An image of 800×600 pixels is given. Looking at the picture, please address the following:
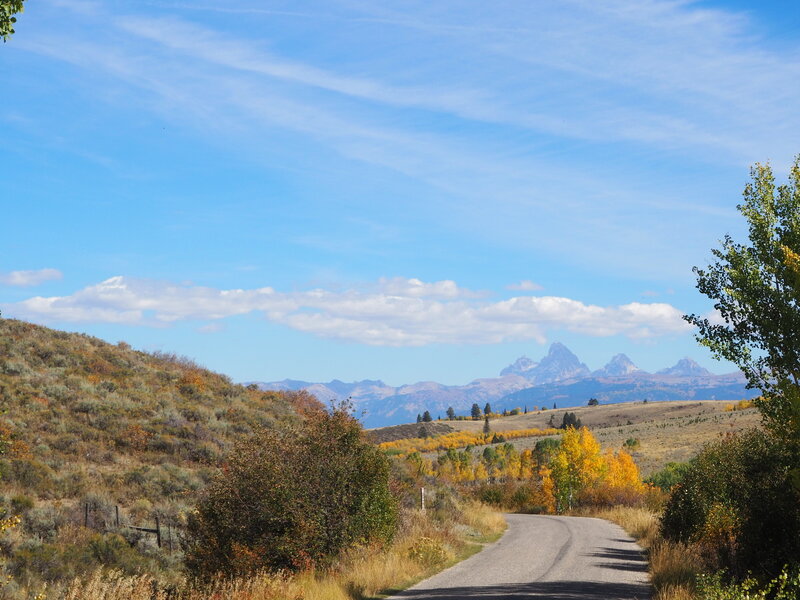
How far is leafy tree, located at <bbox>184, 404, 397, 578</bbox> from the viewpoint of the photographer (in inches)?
695

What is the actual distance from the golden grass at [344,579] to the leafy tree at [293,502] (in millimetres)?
573

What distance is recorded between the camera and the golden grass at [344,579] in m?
13.4

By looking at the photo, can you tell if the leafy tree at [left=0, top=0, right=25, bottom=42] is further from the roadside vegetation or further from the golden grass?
the golden grass

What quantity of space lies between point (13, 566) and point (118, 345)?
3874cm

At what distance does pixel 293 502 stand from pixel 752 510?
9841 mm

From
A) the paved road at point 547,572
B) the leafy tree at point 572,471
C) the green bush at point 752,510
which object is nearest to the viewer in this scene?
the green bush at point 752,510

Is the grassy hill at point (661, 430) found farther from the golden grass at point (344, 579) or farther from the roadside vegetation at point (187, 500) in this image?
the golden grass at point (344, 579)

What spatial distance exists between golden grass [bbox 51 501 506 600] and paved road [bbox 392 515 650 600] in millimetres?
623

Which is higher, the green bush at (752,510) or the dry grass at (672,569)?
the green bush at (752,510)

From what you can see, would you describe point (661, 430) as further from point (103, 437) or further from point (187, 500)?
point (187, 500)

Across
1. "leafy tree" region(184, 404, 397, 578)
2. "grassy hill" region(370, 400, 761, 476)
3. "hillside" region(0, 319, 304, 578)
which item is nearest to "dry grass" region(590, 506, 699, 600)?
"leafy tree" region(184, 404, 397, 578)

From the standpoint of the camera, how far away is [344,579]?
17.1 metres

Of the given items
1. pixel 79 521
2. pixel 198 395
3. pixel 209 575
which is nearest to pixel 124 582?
pixel 209 575

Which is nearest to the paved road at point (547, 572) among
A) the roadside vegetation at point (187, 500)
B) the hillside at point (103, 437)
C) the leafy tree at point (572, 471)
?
the roadside vegetation at point (187, 500)
